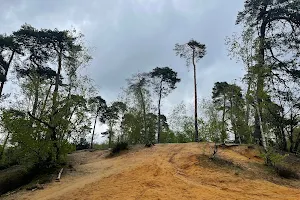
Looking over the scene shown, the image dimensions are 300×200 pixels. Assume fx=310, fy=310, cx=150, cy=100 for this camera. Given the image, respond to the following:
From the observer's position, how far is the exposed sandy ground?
10897 millimetres

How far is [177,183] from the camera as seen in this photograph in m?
12.0

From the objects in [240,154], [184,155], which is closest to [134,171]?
[184,155]

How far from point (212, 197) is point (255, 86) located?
27.3ft

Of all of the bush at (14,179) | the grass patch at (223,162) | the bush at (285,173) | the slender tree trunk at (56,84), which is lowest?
the bush at (14,179)

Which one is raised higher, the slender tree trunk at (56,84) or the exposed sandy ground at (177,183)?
the slender tree trunk at (56,84)

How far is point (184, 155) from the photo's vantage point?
54.3ft

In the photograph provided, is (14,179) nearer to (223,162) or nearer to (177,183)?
(177,183)

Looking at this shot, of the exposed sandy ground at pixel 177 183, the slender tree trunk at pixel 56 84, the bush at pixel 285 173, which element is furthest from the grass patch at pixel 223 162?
the slender tree trunk at pixel 56 84

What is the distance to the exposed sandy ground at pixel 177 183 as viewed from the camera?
10.9 metres

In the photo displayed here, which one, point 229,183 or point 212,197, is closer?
point 212,197

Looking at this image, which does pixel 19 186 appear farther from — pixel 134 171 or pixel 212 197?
pixel 212 197

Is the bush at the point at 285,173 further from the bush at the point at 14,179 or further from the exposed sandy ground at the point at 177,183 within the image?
the bush at the point at 14,179

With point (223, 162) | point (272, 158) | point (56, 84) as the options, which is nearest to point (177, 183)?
point (223, 162)

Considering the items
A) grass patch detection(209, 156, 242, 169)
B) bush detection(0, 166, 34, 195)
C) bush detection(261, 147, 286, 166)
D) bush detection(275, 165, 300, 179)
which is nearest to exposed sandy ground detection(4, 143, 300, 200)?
grass patch detection(209, 156, 242, 169)
